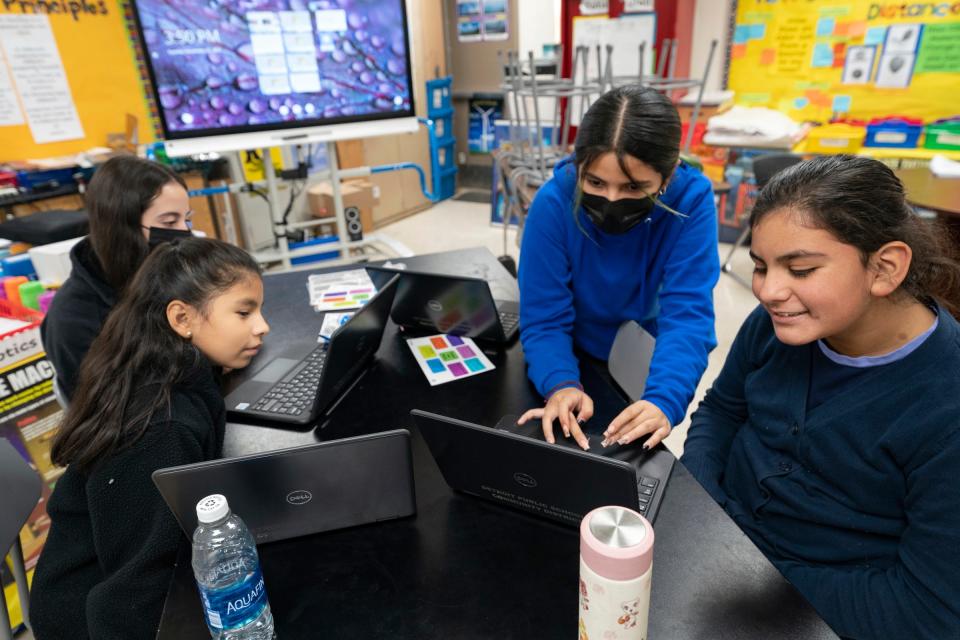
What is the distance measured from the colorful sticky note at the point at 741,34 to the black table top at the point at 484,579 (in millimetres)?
3992

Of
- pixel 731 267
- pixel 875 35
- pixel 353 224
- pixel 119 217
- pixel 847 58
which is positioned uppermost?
pixel 875 35

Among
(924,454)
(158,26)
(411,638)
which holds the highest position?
(158,26)

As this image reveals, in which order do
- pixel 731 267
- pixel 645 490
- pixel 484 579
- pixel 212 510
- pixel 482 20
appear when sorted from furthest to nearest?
pixel 482 20
pixel 731 267
pixel 645 490
pixel 484 579
pixel 212 510

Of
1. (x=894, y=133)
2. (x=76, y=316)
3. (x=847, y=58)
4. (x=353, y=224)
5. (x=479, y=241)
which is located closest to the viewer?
(x=76, y=316)

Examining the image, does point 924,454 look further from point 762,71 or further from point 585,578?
point 762,71

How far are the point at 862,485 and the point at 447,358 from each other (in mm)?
821

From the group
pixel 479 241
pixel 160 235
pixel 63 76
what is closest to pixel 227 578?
pixel 160 235

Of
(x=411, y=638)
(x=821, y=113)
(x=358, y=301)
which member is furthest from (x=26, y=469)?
(x=821, y=113)

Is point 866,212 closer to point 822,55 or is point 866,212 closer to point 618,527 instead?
point 618,527

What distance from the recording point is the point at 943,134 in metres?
3.30

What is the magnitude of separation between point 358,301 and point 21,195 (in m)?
2.22

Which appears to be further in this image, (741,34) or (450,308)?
(741,34)

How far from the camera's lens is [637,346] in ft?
4.14

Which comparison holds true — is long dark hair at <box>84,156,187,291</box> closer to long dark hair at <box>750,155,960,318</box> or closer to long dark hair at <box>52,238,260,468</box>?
long dark hair at <box>52,238,260,468</box>
